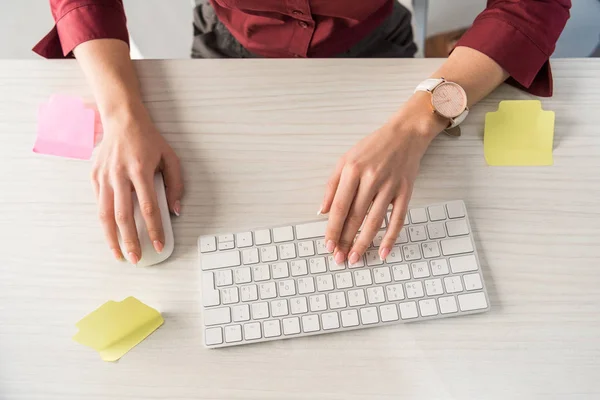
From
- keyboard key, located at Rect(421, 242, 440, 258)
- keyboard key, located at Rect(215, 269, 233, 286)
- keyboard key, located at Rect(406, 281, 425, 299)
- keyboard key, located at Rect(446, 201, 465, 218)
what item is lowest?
keyboard key, located at Rect(215, 269, 233, 286)

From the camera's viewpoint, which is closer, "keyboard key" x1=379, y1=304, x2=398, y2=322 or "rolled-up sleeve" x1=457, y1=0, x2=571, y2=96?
Result: "keyboard key" x1=379, y1=304, x2=398, y2=322

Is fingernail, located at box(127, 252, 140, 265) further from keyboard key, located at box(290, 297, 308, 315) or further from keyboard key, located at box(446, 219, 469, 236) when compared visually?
keyboard key, located at box(446, 219, 469, 236)

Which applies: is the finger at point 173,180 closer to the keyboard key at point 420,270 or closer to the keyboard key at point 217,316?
the keyboard key at point 217,316

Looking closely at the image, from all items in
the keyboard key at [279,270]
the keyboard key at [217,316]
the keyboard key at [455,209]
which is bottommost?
the keyboard key at [217,316]

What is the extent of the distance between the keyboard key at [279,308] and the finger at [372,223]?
0.36ft

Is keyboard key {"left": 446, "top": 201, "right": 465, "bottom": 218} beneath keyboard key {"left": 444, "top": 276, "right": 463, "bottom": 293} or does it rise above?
above

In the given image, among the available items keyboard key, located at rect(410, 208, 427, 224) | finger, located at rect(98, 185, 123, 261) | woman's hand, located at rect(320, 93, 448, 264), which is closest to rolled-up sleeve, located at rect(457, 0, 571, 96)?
woman's hand, located at rect(320, 93, 448, 264)

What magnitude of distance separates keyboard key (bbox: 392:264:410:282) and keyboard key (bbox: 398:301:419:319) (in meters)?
0.03

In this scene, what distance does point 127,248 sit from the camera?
0.67 m

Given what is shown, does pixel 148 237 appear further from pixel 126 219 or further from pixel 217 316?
pixel 217 316

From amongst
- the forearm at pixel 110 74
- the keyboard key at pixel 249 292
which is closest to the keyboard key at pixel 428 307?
the keyboard key at pixel 249 292

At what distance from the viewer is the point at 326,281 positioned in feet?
2.16

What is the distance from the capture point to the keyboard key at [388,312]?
0.63 meters

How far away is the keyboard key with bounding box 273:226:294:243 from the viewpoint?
68cm
